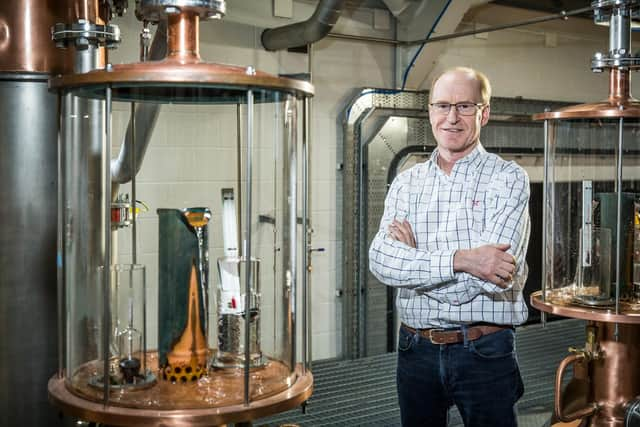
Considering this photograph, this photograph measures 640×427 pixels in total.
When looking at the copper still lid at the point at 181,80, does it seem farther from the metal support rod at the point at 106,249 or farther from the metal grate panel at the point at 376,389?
the metal grate panel at the point at 376,389

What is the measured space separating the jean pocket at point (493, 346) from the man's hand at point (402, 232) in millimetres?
354

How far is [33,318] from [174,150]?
3.14ft

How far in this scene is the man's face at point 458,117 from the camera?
7.91ft

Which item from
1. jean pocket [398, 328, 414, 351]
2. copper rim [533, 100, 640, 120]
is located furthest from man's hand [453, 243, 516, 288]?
copper rim [533, 100, 640, 120]

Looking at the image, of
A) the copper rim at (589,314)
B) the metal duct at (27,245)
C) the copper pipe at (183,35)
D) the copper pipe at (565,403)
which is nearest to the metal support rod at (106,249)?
the copper pipe at (183,35)

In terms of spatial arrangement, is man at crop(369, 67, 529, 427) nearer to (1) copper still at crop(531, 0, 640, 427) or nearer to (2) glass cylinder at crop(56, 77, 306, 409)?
(1) copper still at crop(531, 0, 640, 427)

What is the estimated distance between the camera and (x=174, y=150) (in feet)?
4.60

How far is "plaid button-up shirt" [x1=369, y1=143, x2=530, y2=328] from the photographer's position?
2236 millimetres

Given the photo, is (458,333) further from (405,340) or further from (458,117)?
(458,117)

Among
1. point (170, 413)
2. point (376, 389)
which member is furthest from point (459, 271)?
point (376, 389)

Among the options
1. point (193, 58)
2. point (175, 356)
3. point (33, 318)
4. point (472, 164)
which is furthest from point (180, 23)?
point (472, 164)

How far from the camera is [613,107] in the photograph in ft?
8.15

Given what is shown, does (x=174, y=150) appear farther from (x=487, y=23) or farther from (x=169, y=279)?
(x=487, y=23)

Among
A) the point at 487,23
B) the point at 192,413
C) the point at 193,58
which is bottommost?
the point at 192,413
